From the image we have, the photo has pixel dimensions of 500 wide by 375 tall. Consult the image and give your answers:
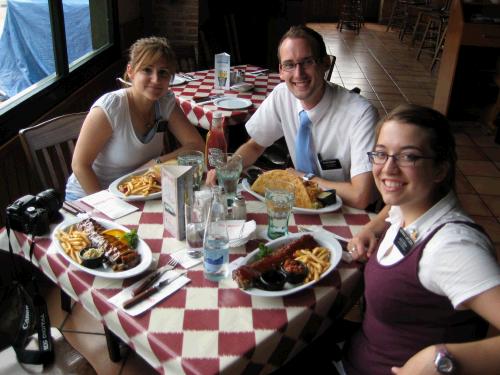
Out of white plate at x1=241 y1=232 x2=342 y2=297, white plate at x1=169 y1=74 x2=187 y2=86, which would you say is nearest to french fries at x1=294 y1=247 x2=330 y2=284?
white plate at x1=241 y1=232 x2=342 y2=297

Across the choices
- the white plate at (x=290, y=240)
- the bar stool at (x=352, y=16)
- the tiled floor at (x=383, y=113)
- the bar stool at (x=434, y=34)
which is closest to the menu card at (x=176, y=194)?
the white plate at (x=290, y=240)

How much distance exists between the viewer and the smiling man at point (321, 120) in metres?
1.79

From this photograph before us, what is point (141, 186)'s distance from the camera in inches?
66.9

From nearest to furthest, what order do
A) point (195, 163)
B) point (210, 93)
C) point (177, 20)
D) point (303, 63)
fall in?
point (195, 163), point (303, 63), point (210, 93), point (177, 20)

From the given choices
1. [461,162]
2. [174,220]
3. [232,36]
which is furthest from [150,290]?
[232,36]

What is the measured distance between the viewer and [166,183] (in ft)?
4.52

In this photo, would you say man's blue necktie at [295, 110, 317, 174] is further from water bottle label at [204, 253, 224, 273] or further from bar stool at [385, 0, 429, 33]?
bar stool at [385, 0, 429, 33]

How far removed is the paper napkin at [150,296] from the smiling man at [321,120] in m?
0.77

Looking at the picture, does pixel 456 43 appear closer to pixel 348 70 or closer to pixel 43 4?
pixel 348 70

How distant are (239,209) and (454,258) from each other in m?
0.73

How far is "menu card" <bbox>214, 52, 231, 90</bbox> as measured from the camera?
10.6ft

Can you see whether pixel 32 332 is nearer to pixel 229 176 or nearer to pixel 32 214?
pixel 32 214

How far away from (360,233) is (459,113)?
15.6 ft

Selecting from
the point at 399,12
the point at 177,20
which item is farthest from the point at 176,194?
the point at 399,12
